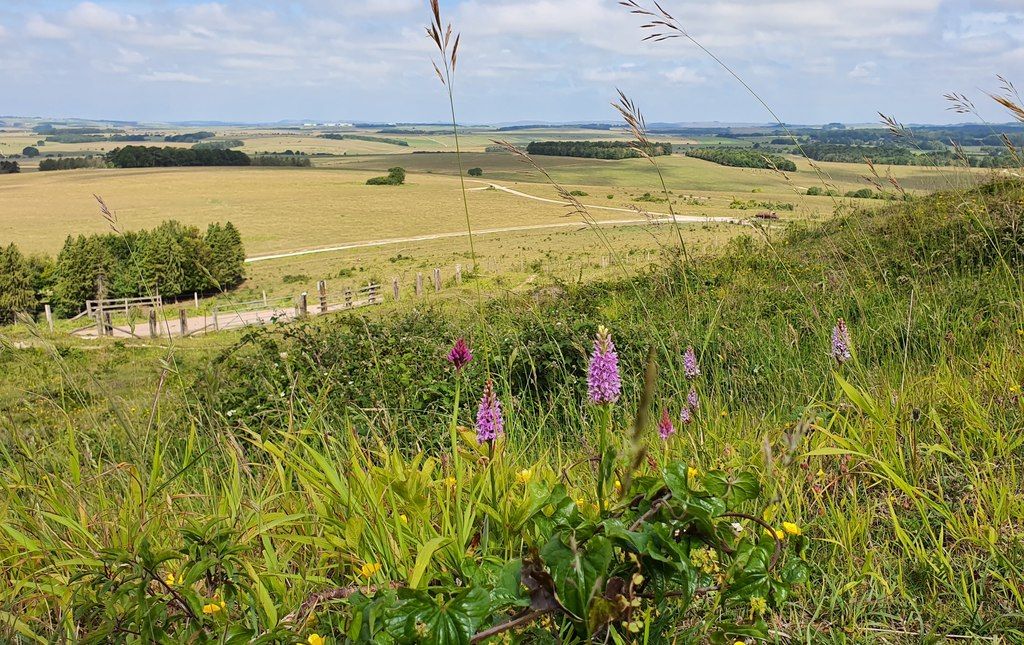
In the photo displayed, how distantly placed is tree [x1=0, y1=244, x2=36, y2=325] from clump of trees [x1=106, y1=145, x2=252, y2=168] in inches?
2905

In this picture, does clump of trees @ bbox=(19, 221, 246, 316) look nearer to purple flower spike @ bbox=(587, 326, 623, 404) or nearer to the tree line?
the tree line

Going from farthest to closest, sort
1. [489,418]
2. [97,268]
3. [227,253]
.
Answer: [227,253] → [97,268] → [489,418]

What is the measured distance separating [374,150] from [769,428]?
596 ft

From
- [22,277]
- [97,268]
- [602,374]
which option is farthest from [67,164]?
[602,374]

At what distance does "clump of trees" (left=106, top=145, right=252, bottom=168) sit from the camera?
11488 cm

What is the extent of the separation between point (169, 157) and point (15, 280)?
78637 millimetres

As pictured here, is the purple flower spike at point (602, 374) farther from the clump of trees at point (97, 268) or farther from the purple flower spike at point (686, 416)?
the clump of trees at point (97, 268)

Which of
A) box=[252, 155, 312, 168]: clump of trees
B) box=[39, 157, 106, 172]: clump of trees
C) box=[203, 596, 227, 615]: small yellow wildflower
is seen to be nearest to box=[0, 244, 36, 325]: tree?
box=[203, 596, 227, 615]: small yellow wildflower

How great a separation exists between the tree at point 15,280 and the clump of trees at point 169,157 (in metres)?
73.8

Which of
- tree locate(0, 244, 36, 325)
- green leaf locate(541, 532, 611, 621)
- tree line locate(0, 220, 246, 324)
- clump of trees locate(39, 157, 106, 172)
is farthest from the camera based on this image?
clump of trees locate(39, 157, 106, 172)

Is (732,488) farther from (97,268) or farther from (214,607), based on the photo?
(97,268)

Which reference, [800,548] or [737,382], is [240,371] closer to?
[737,382]

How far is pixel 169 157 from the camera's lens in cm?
11738

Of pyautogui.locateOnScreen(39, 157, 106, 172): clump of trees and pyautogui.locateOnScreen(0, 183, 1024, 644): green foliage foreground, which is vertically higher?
pyautogui.locateOnScreen(39, 157, 106, 172): clump of trees
